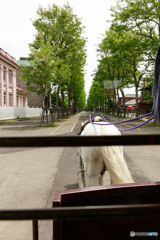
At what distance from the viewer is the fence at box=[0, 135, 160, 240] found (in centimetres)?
96

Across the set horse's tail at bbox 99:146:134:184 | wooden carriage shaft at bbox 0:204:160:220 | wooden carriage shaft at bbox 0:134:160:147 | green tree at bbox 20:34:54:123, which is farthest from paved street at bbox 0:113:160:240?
green tree at bbox 20:34:54:123

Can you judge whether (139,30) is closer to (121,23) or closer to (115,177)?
(121,23)

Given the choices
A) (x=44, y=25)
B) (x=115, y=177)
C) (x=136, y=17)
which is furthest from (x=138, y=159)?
(x=44, y=25)

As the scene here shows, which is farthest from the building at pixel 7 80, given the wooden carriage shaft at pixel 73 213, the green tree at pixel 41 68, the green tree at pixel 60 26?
the wooden carriage shaft at pixel 73 213

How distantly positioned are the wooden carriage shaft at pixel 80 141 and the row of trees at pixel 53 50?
1947 cm

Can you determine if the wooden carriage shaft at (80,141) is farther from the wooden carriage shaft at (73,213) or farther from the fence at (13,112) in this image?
the fence at (13,112)

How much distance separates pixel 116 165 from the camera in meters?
2.91

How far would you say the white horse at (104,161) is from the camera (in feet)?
9.32

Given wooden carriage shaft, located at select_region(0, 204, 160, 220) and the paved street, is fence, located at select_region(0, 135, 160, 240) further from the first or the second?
the paved street

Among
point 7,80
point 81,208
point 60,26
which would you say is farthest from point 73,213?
point 7,80

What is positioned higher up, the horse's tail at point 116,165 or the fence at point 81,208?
the fence at point 81,208

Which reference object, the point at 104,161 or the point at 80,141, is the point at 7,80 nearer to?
the point at 104,161

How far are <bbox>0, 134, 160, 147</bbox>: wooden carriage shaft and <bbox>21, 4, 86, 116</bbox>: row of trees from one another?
1947 centimetres

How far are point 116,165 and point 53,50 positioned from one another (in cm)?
2115
